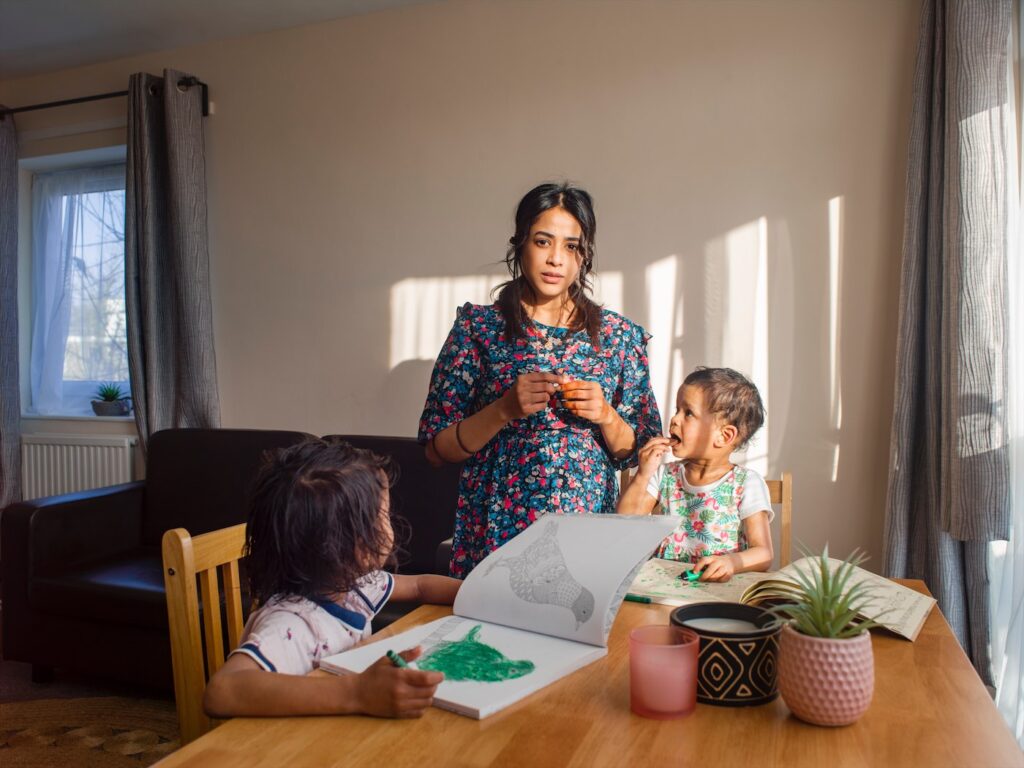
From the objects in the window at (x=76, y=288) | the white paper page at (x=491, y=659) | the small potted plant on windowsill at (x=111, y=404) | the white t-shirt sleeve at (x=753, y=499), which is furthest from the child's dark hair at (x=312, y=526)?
the window at (x=76, y=288)

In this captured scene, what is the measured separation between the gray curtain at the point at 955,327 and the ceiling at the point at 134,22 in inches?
78.9

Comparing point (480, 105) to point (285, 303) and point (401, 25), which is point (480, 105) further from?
point (285, 303)

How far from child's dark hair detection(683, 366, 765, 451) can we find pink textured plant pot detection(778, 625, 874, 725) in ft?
3.04

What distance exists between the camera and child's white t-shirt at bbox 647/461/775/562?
1.70 meters

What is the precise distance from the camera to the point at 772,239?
9.25 feet

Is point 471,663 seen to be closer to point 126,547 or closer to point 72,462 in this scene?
point 126,547

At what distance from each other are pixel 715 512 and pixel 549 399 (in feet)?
1.49

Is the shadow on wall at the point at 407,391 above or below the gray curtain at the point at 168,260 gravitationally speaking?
below

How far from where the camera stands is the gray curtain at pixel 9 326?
166 inches

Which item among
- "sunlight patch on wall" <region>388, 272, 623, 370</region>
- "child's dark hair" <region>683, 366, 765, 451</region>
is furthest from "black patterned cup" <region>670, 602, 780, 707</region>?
"sunlight patch on wall" <region>388, 272, 623, 370</region>

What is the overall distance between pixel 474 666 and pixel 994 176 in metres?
2.09

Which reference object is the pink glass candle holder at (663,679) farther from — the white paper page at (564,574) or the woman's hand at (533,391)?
the woman's hand at (533,391)

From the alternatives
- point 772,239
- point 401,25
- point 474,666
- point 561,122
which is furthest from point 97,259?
point 474,666

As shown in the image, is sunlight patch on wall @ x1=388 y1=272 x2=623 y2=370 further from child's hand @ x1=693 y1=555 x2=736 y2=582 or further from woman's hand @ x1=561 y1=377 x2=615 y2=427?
child's hand @ x1=693 y1=555 x2=736 y2=582
